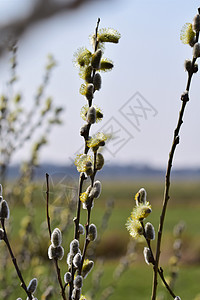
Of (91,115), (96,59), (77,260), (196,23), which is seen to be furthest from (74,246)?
(196,23)

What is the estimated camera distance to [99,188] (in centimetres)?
84

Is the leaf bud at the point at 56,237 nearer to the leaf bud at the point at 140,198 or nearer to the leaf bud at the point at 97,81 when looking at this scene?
the leaf bud at the point at 140,198

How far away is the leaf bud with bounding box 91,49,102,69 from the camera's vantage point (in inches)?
32.8

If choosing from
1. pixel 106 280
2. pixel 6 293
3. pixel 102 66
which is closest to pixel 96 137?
pixel 102 66

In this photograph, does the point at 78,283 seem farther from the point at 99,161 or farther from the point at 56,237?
the point at 99,161

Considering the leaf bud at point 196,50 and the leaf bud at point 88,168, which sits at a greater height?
the leaf bud at point 196,50

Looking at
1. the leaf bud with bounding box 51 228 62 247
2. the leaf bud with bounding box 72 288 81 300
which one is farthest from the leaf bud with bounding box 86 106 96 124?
the leaf bud with bounding box 72 288 81 300

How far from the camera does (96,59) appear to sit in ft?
2.75

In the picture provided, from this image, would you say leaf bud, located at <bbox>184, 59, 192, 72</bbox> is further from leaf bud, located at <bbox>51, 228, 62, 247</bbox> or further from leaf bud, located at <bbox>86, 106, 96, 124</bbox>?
leaf bud, located at <bbox>51, 228, 62, 247</bbox>

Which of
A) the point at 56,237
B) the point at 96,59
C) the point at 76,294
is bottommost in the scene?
the point at 76,294

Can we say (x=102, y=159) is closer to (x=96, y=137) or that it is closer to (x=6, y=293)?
(x=96, y=137)

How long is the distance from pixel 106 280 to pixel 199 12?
8.44 meters

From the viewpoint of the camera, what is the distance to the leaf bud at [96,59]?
834mm

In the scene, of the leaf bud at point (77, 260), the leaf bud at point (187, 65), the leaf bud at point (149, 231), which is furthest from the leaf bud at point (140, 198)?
the leaf bud at point (187, 65)
